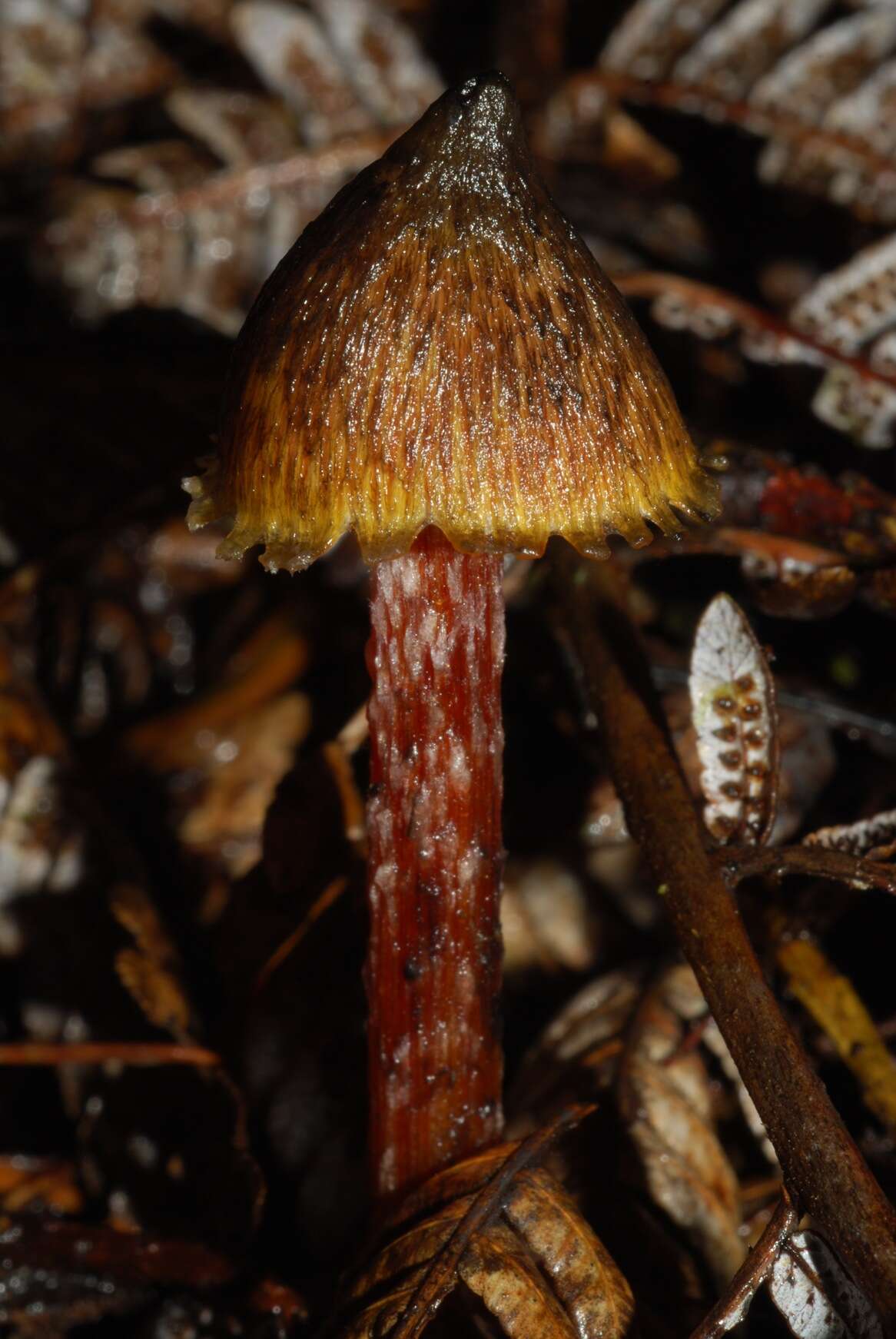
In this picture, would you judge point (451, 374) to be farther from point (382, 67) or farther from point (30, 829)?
point (382, 67)

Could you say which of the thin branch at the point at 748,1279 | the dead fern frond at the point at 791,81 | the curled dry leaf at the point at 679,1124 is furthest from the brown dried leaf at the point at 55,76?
the thin branch at the point at 748,1279

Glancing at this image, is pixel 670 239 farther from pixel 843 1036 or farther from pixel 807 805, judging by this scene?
pixel 843 1036

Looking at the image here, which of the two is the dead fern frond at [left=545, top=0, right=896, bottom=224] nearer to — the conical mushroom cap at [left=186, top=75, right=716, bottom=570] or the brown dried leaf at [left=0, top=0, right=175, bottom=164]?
the conical mushroom cap at [left=186, top=75, right=716, bottom=570]

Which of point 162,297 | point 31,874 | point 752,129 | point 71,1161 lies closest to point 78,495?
point 162,297

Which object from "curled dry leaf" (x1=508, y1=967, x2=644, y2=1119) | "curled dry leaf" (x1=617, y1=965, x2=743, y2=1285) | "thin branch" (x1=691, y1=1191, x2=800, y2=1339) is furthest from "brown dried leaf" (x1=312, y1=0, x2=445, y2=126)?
"thin branch" (x1=691, y1=1191, x2=800, y2=1339)

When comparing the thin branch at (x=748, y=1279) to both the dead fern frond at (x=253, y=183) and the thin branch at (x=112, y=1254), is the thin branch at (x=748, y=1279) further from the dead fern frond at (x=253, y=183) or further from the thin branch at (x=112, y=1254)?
the dead fern frond at (x=253, y=183)

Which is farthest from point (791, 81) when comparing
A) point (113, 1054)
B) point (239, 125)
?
point (113, 1054)

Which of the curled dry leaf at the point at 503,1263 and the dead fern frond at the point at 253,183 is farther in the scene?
the dead fern frond at the point at 253,183
